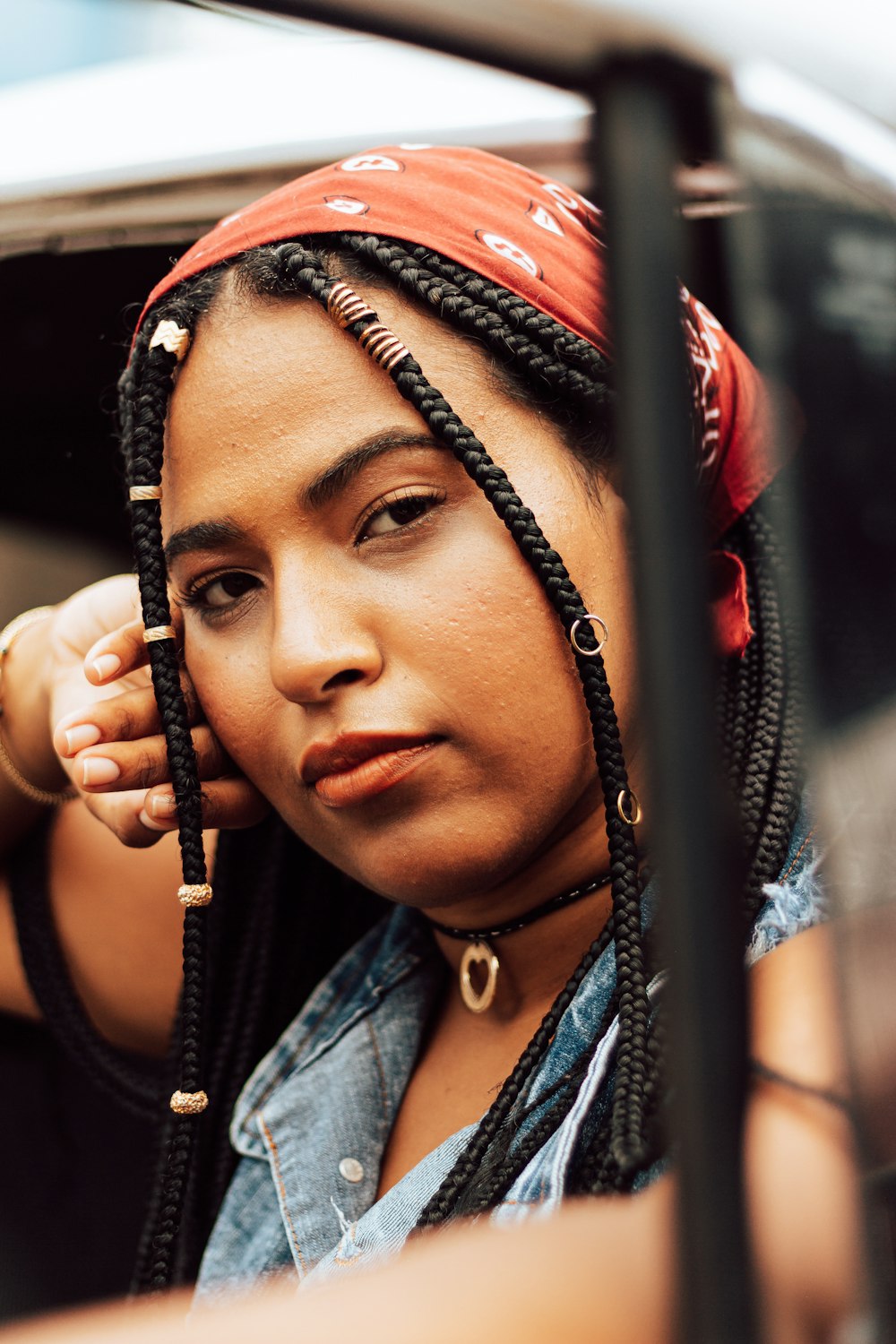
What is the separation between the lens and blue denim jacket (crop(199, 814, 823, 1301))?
43.4 inches

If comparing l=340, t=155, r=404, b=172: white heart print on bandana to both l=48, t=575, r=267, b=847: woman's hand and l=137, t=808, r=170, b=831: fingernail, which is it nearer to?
l=48, t=575, r=267, b=847: woman's hand

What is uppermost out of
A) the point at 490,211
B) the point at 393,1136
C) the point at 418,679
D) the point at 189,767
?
the point at 490,211

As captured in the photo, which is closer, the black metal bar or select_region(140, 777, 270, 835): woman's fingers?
the black metal bar

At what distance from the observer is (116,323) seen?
7.41 ft

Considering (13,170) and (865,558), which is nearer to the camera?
(865,558)

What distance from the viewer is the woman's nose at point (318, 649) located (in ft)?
3.90

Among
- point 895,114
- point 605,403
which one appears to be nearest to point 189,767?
point 605,403

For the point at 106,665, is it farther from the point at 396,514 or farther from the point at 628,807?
the point at 628,807

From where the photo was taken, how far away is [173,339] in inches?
53.4

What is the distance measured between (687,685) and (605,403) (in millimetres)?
760

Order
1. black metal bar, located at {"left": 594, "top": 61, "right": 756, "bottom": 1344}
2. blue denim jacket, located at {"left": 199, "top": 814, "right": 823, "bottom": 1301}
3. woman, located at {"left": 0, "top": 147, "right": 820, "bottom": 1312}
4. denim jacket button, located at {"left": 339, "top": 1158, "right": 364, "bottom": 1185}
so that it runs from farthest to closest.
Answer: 1. denim jacket button, located at {"left": 339, "top": 1158, "right": 364, "bottom": 1185}
2. woman, located at {"left": 0, "top": 147, "right": 820, "bottom": 1312}
3. blue denim jacket, located at {"left": 199, "top": 814, "right": 823, "bottom": 1301}
4. black metal bar, located at {"left": 594, "top": 61, "right": 756, "bottom": 1344}

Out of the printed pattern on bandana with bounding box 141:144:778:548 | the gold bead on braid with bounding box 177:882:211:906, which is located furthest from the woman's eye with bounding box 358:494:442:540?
the gold bead on braid with bounding box 177:882:211:906

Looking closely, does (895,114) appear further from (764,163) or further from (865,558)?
(865,558)

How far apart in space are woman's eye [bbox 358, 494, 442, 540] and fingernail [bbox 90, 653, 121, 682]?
42 centimetres
